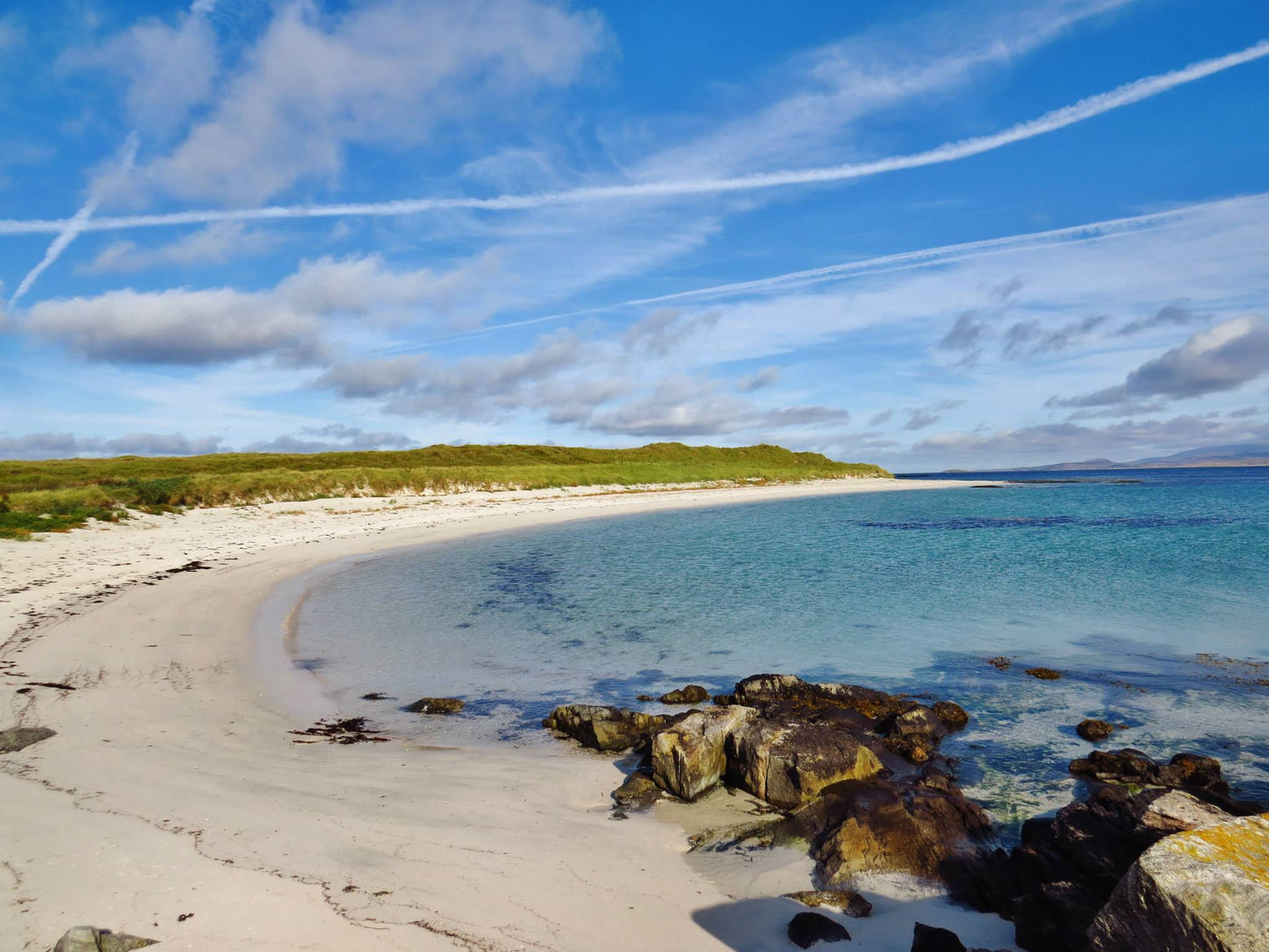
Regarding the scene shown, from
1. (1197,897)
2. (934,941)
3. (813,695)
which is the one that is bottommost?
(813,695)

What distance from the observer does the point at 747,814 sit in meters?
7.09

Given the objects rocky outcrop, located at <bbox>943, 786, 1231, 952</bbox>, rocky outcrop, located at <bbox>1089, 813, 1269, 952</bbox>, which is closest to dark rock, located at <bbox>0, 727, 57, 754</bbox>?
rocky outcrop, located at <bbox>943, 786, 1231, 952</bbox>

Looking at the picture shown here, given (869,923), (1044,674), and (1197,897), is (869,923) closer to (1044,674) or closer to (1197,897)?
(1197,897)

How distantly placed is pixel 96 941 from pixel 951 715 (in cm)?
992

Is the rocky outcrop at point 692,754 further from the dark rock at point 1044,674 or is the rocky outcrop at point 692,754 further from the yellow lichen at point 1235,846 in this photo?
the dark rock at point 1044,674

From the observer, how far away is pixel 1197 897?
3.61 meters

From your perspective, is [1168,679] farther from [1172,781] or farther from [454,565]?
[454,565]

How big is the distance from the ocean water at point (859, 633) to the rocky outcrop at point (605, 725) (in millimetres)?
459

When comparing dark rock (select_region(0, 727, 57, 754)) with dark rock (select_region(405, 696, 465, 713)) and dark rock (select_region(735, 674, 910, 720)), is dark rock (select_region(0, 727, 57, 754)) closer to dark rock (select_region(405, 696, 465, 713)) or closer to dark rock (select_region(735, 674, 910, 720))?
dark rock (select_region(405, 696, 465, 713))

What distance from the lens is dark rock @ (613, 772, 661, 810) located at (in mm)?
7379

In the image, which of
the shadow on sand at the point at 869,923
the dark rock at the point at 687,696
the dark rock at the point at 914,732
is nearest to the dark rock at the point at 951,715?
the dark rock at the point at 914,732

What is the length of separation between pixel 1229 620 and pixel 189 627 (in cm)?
2488

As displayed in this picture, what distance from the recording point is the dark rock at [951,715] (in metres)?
9.77

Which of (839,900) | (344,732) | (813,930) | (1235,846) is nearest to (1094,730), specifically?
(839,900)
